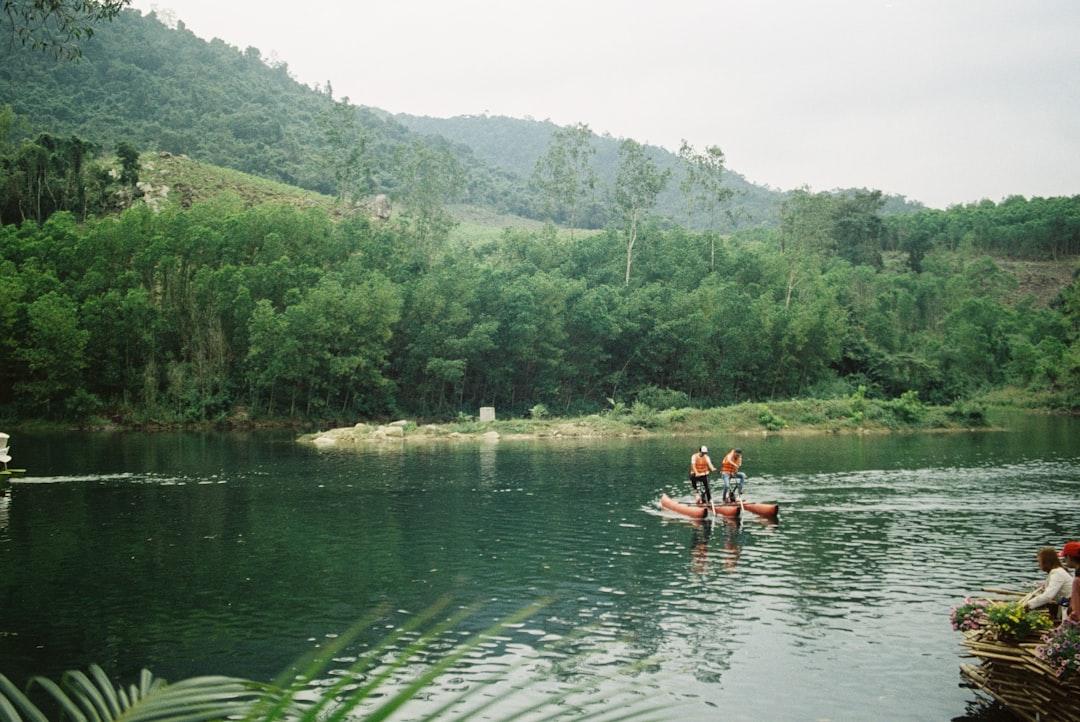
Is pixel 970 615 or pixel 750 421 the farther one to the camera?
pixel 750 421

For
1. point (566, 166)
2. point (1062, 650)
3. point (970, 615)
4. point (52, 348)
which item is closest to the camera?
point (1062, 650)

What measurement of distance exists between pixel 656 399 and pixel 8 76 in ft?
308

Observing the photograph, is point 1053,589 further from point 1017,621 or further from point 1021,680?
point 1021,680

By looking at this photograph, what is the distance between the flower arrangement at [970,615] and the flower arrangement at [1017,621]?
0.41 metres

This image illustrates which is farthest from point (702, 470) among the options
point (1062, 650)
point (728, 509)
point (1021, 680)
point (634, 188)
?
point (634, 188)

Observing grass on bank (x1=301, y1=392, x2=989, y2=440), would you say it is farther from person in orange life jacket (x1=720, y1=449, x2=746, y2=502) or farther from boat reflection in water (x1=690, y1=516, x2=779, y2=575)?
boat reflection in water (x1=690, y1=516, x2=779, y2=575)

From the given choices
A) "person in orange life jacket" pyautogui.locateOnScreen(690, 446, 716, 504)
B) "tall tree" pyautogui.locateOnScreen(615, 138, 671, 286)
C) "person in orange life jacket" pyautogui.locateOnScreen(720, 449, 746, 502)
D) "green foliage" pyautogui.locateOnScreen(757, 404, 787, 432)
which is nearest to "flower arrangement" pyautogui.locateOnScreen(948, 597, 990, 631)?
"person in orange life jacket" pyautogui.locateOnScreen(690, 446, 716, 504)

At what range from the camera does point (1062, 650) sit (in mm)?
11078

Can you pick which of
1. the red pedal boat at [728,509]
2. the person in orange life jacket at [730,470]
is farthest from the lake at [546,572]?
the person in orange life jacket at [730,470]

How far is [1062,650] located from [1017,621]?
1239mm

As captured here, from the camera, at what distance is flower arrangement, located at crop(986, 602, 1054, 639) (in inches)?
480

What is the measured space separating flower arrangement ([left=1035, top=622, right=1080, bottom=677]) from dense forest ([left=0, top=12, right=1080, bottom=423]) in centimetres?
5346

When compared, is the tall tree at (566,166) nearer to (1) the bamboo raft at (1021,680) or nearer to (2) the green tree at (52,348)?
(2) the green tree at (52,348)

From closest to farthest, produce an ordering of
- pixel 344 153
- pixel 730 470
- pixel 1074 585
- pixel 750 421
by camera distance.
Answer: pixel 1074 585, pixel 730 470, pixel 750 421, pixel 344 153
